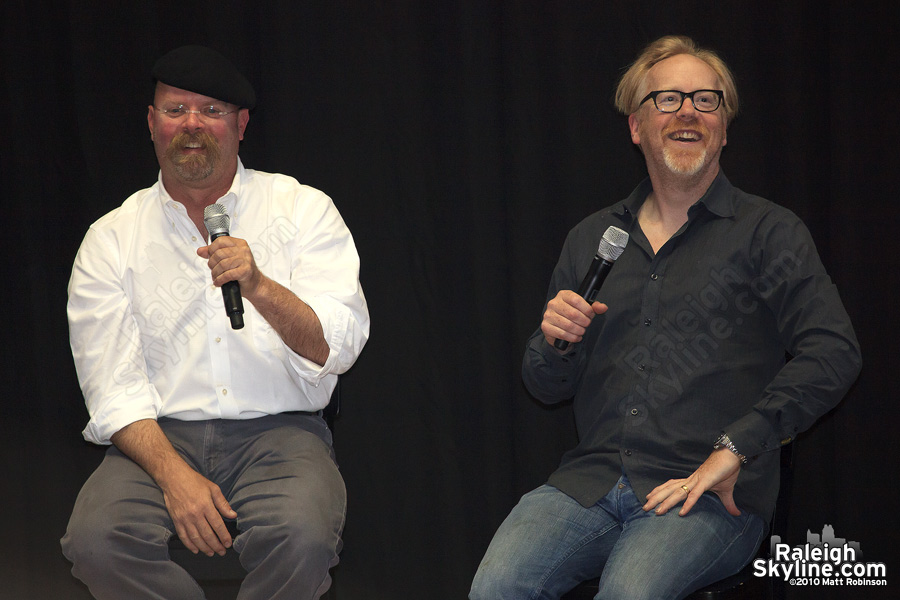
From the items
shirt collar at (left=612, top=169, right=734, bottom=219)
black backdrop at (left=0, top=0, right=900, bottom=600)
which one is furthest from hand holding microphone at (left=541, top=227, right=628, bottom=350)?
black backdrop at (left=0, top=0, right=900, bottom=600)

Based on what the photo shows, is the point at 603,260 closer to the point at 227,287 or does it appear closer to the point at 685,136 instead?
the point at 685,136

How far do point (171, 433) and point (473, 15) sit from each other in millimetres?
1622

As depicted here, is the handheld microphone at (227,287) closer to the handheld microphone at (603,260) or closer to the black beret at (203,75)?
the black beret at (203,75)

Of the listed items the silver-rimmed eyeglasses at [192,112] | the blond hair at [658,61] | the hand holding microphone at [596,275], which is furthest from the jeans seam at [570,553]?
the silver-rimmed eyeglasses at [192,112]

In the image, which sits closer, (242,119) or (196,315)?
(196,315)

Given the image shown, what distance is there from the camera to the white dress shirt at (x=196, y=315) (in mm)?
2086

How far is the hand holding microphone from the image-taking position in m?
1.69

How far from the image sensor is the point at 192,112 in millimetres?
2215

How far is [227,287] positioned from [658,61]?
51.0 inches

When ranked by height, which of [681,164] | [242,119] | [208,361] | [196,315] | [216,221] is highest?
[242,119]

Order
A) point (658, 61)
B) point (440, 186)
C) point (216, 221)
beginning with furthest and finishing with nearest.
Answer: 1. point (440, 186)
2. point (658, 61)
3. point (216, 221)

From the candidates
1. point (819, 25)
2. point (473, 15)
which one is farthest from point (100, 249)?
point (819, 25)

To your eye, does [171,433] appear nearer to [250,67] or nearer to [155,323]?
[155,323]

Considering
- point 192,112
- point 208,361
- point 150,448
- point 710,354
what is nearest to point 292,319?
point 208,361
